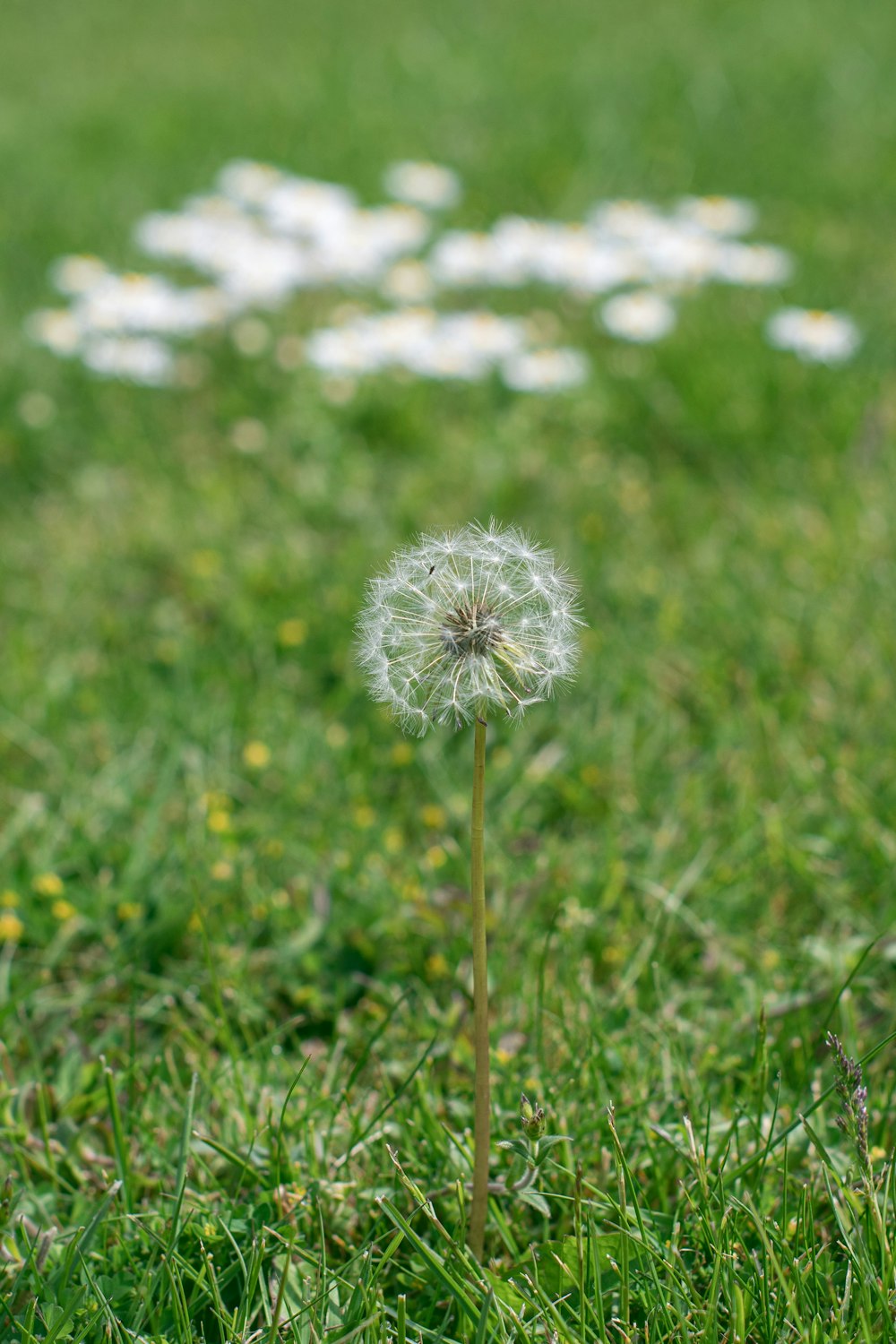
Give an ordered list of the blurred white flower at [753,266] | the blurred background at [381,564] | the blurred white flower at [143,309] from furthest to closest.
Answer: the blurred white flower at [753,266] → the blurred white flower at [143,309] → the blurred background at [381,564]

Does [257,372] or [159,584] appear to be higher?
[257,372]

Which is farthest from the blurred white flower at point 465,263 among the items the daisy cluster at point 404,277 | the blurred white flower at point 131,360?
the blurred white flower at point 131,360

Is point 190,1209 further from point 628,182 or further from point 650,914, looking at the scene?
point 628,182

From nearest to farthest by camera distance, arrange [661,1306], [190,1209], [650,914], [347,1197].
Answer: [661,1306], [190,1209], [347,1197], [650,914]

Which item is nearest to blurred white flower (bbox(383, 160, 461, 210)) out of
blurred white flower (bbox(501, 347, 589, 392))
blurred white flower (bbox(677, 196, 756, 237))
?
blurred white flower (bbox(677, 196, 756, 237))

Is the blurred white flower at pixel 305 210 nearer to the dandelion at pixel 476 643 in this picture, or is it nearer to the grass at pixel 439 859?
the grass at pixel 439 859

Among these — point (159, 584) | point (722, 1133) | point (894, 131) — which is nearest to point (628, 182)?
point (894, 131)
